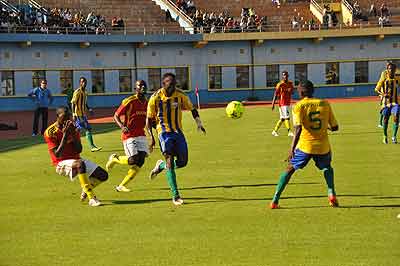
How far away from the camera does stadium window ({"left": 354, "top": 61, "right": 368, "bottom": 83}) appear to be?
5572cm

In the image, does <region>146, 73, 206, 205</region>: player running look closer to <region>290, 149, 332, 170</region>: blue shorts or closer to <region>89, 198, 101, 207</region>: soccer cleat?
<region>89, 198, 101, 207</region>: soccer cleat

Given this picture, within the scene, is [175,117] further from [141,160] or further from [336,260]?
[336,260]

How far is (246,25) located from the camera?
54.1 m

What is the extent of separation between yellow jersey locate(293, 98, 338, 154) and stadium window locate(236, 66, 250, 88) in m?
43.7

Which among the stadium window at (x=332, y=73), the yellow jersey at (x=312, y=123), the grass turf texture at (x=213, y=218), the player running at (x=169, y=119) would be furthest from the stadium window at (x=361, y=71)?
the yellow jersey at (x=312, y=123)

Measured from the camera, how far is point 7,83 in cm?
4822

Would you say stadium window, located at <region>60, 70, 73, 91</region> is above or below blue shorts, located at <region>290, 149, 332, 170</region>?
above

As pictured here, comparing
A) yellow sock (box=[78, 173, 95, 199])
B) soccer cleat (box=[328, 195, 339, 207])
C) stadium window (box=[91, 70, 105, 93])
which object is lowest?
soccer cleat (box=[328, 195, 339, 207])

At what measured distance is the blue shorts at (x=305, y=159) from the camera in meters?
11.0

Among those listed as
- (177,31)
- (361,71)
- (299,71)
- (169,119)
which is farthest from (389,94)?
(361,71)

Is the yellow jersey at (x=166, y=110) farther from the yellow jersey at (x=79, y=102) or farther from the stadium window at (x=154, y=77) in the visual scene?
the stadium window at (x=154, y=77)

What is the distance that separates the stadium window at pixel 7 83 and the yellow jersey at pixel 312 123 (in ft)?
129

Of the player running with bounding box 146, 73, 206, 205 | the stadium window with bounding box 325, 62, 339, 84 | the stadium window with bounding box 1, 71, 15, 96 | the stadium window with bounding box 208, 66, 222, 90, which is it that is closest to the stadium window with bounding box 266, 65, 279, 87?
the stadium window with bounding box 208, 66, 222, 90

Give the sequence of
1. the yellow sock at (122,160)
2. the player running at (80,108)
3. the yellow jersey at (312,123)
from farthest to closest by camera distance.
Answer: the player running at (80,108), the yellow sock at (122,160), the yellow jersey at (312,123)
